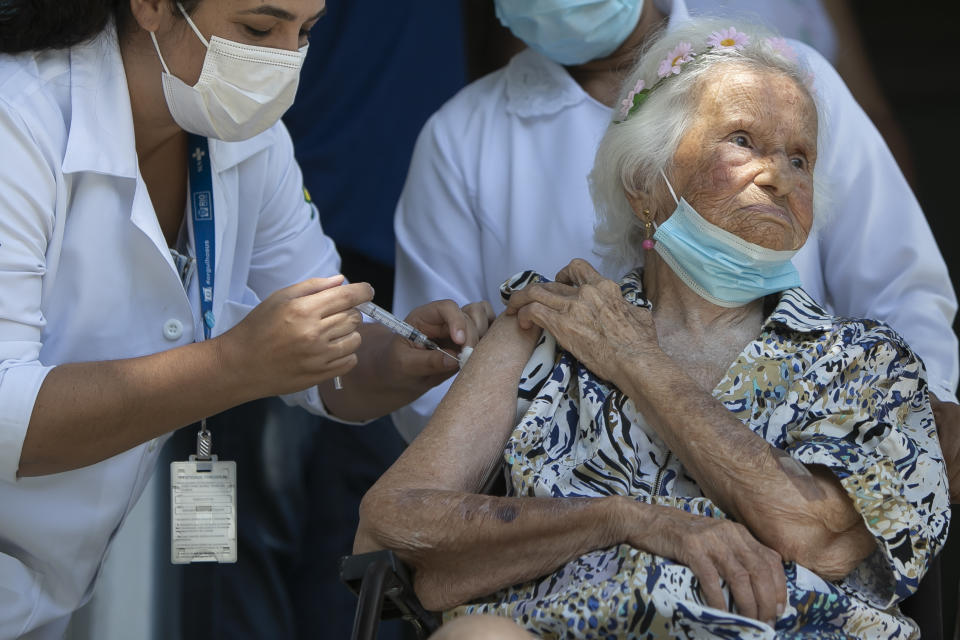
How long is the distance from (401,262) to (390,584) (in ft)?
4.53

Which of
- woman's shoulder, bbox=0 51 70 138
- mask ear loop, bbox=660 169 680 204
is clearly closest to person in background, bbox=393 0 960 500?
mask ear loop, bbox=660 169 680 204

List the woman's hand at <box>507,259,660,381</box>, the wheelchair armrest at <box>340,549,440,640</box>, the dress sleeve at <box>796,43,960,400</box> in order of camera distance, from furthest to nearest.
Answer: the dress sleeve at <box>796,43,960,400</box> → the woman's hand at <box>507,259,660,381</box> → the wheelchair armrest at <box>340,549,440,640</box>

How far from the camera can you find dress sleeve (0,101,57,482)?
2.19 m

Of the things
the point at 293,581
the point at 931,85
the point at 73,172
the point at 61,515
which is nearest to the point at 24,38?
the point at 73,172

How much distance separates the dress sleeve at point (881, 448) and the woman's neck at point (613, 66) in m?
1.15

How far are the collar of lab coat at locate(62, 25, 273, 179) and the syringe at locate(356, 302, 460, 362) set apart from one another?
1.86 feet

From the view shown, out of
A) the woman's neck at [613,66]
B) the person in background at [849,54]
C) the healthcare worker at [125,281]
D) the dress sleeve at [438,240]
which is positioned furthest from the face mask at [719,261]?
the person in background at [849,54]

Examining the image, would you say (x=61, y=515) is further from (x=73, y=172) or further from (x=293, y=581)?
(x=293, y=581)

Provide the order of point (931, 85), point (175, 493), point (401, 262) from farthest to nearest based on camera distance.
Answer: point (931, 85), point (401, 262), point (175, 493)

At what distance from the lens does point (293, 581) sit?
393 centimetres

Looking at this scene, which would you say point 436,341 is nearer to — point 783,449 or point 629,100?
point 629,100

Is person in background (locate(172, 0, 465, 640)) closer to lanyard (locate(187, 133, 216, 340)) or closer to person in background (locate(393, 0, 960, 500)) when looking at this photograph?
person in background (locate(393, 0, 960, 500))

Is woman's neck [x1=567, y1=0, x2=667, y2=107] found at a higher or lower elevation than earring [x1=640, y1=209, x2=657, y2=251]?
higher

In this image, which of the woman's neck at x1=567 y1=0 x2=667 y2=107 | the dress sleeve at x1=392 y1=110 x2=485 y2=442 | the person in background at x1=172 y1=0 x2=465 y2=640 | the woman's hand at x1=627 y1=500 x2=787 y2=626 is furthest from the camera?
the person in background at x1=172 y1=0 x2=465 y2=640
